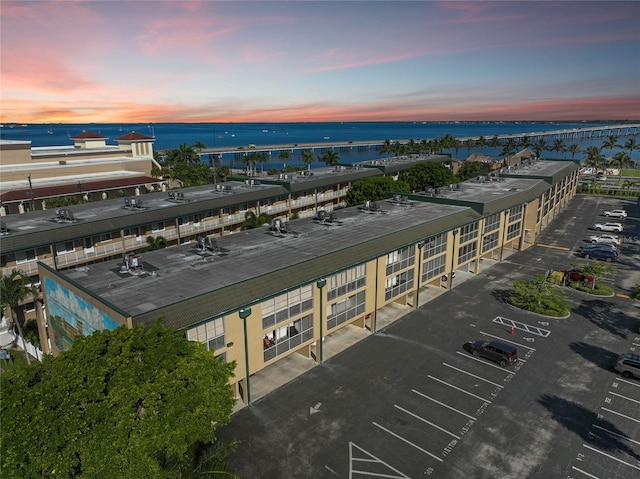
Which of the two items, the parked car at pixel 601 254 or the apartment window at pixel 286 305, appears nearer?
the apartment window at pixel 286 305

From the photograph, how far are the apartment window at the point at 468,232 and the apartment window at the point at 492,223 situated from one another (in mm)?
2978

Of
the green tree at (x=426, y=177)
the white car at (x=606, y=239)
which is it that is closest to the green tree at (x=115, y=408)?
the white car at (x=606, y=239)

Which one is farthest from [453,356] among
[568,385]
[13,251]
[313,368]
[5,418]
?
[13,251]

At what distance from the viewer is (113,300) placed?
2920cm

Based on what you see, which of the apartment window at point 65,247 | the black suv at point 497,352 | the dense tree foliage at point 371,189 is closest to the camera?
the black suv at point 497,352

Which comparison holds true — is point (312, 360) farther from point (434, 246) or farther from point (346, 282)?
point (434, 246)

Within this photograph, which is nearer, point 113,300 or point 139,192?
point 113,300

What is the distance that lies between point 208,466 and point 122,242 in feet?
127

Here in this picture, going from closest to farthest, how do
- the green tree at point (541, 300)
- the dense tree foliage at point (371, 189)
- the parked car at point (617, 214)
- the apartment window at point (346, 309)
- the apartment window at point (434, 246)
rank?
the apartment window at point (346, 309) → the green tree at point (541, 300) → the apartment window at point (434, 246) → the dense tree foliage at point (371, 189) → the parked car at point (617, 214)

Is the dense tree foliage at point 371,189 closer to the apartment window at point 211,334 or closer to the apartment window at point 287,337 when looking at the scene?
the apartment window at point 287,337

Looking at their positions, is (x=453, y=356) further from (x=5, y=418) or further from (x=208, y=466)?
(x=5, y=418)

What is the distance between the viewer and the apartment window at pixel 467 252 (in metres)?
55.7

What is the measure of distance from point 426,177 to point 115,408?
88744 millimetres

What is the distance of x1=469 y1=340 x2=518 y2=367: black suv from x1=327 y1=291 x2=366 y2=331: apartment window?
11049 millimetres
